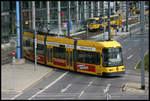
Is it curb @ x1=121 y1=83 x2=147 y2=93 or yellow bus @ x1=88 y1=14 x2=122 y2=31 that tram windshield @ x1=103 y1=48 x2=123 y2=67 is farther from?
yellow bus @ x1=88 y1=14 x2=122 y2=31

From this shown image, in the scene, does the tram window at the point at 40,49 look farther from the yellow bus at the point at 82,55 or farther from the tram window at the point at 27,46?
the tram window at the point at 27,46

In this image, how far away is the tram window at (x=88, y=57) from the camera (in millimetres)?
22422

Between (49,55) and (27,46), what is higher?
(27,46)

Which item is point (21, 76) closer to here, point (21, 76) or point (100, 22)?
point (21, 76)

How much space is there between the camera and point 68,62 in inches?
974

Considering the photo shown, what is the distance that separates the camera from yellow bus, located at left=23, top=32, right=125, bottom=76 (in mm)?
22000

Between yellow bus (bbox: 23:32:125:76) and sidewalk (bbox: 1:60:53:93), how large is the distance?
1.10 metres

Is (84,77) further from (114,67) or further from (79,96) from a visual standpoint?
(79,96)

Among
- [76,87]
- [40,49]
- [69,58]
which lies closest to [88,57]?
[69,58]

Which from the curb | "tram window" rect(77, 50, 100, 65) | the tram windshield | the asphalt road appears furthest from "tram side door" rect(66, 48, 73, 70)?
the curb

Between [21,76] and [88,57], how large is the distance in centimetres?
481

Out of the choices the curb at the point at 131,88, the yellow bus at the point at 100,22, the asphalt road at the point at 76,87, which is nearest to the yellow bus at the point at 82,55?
the asphalt road at the point at 76,87

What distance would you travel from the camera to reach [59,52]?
2566 cm

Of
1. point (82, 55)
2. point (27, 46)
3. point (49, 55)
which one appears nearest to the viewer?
point (82, 55)
